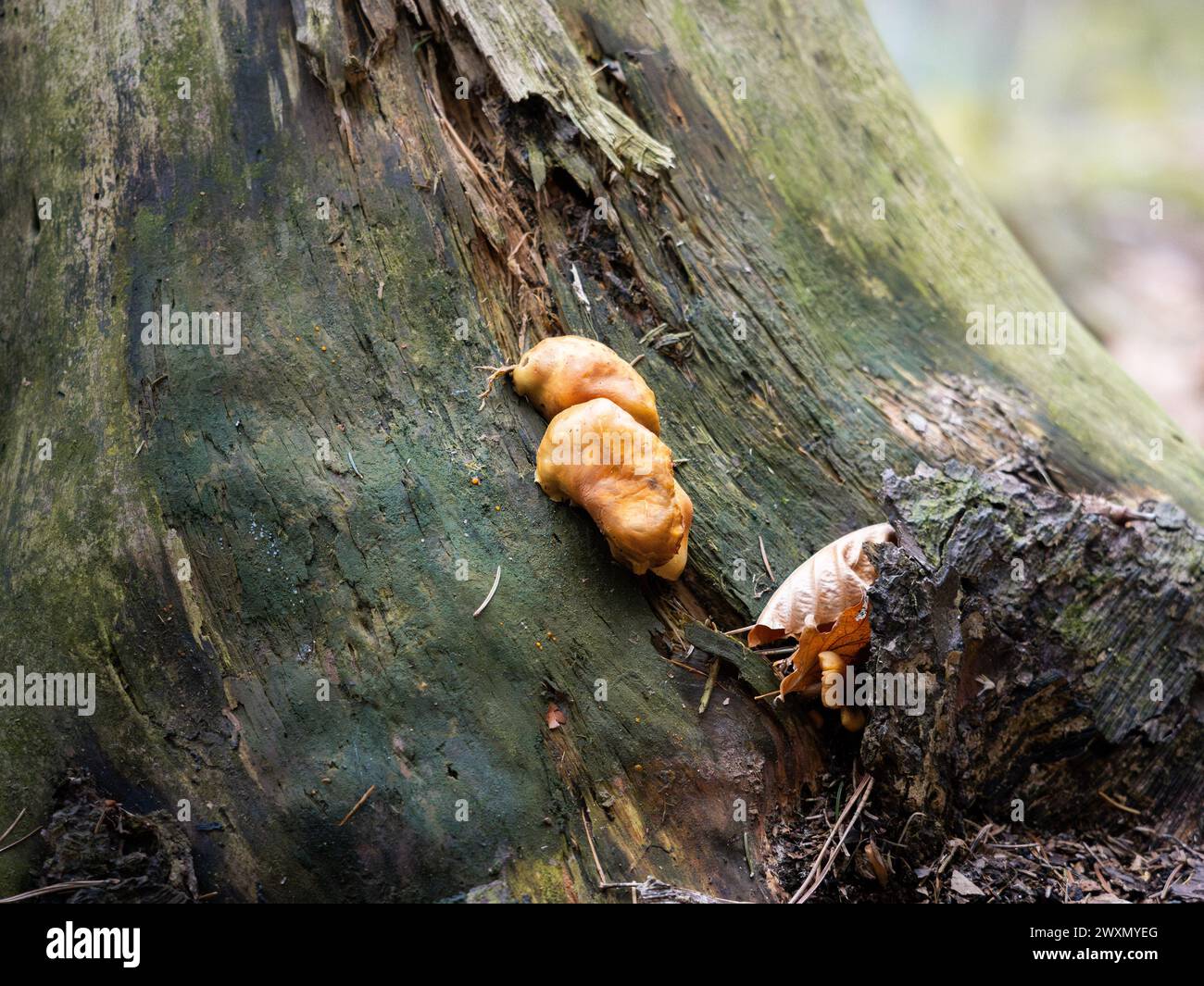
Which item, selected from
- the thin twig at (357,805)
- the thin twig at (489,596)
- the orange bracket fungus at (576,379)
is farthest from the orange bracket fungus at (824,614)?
the thin twig at (357,805)

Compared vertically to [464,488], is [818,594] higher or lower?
lower

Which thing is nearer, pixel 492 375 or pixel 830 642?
pixel 830 642

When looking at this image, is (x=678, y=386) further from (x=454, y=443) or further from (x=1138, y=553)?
(x=1138, y=553)

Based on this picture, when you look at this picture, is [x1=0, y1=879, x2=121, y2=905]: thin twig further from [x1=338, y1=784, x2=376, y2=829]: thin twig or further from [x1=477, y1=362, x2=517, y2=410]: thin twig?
[x1=477, y1=362, x2=517, y2=410]: thin twig

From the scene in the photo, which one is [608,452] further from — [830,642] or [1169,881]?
[1169,881]

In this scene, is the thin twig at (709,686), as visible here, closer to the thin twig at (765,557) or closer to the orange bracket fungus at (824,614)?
the orange bracket fungus at (824,614)

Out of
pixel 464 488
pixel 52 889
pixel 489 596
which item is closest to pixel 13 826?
pixel 52 889
